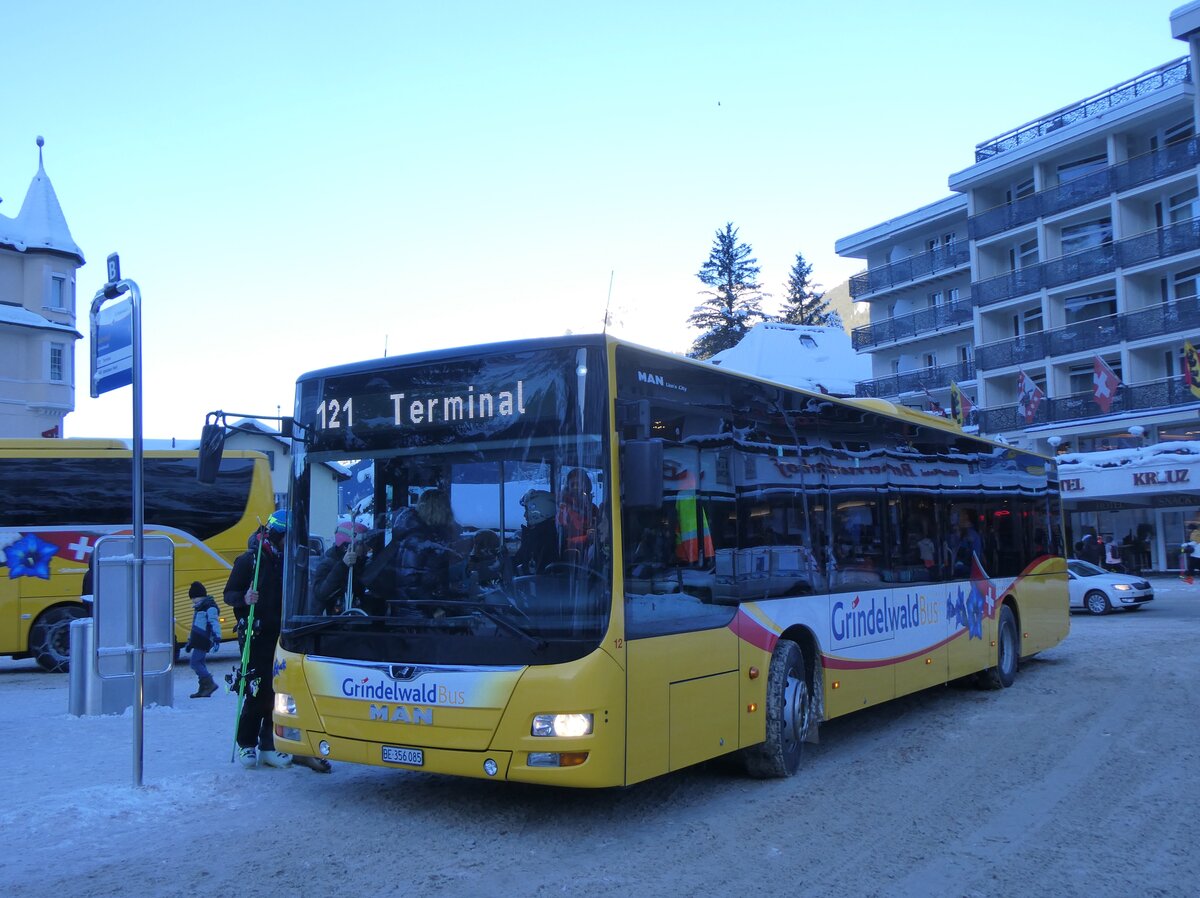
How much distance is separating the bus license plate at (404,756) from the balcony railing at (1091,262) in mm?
40799

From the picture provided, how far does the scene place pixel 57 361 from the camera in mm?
52156

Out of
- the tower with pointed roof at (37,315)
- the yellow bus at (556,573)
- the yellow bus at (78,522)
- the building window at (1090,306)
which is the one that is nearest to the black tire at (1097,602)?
the yellow bus at (78,522)

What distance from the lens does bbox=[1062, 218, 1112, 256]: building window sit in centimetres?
4372

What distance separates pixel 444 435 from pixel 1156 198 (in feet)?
141

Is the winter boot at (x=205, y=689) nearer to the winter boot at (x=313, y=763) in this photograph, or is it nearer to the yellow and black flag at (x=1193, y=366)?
the winter boot at (x=313, y=763)

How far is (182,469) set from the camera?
59.9 feet

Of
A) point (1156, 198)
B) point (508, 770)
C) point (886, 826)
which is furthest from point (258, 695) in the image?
point (1156, 198)

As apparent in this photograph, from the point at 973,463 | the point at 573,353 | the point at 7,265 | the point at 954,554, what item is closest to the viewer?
the point at 573,353

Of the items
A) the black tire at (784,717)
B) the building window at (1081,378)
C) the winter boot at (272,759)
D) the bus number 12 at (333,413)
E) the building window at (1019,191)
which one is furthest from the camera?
the building window at (1019,191)

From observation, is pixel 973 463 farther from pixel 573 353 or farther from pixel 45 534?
pixel 45 534

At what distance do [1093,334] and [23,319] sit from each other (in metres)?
46.9

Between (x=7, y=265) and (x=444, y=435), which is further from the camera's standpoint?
(x=7, y=265)

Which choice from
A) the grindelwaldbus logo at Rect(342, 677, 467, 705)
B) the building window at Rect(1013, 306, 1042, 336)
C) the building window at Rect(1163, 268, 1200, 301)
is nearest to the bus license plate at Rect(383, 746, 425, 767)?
the grindelwaldbus logo at Rect(342, 677, 467, 705)

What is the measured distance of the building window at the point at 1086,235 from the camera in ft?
143
